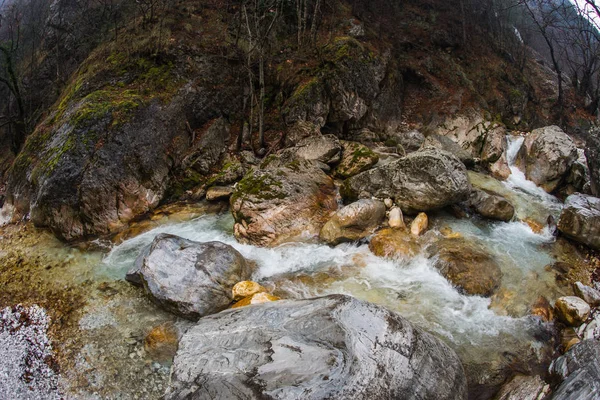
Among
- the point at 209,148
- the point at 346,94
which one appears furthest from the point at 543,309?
the point at 209,148

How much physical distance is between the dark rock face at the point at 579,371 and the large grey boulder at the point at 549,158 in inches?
303

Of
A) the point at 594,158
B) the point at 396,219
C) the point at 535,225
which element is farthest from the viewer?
the point at 594,158

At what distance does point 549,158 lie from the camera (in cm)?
1121

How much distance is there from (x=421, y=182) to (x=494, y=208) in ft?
6.94

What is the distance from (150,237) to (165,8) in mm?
11925

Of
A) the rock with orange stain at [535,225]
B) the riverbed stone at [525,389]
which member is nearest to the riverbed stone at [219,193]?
the riverbed stone at [525,389]

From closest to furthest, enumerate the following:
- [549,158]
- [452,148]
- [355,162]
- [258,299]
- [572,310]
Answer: [572,310] → [258,299] → [355,162] → [549,158] → [452,148]

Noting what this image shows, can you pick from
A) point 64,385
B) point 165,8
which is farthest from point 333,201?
point 165,8

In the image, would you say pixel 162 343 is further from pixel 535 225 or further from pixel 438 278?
pixel 535 225

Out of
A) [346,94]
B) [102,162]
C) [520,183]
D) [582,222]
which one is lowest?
[102,162]

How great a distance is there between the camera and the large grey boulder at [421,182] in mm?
8672

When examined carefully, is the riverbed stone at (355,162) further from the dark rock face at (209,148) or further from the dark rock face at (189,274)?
Result: the dark rock face at (189,274)

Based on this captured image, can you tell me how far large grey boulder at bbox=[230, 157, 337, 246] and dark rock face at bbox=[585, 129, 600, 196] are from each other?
280 inches

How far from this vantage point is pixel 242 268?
712 centimetres
